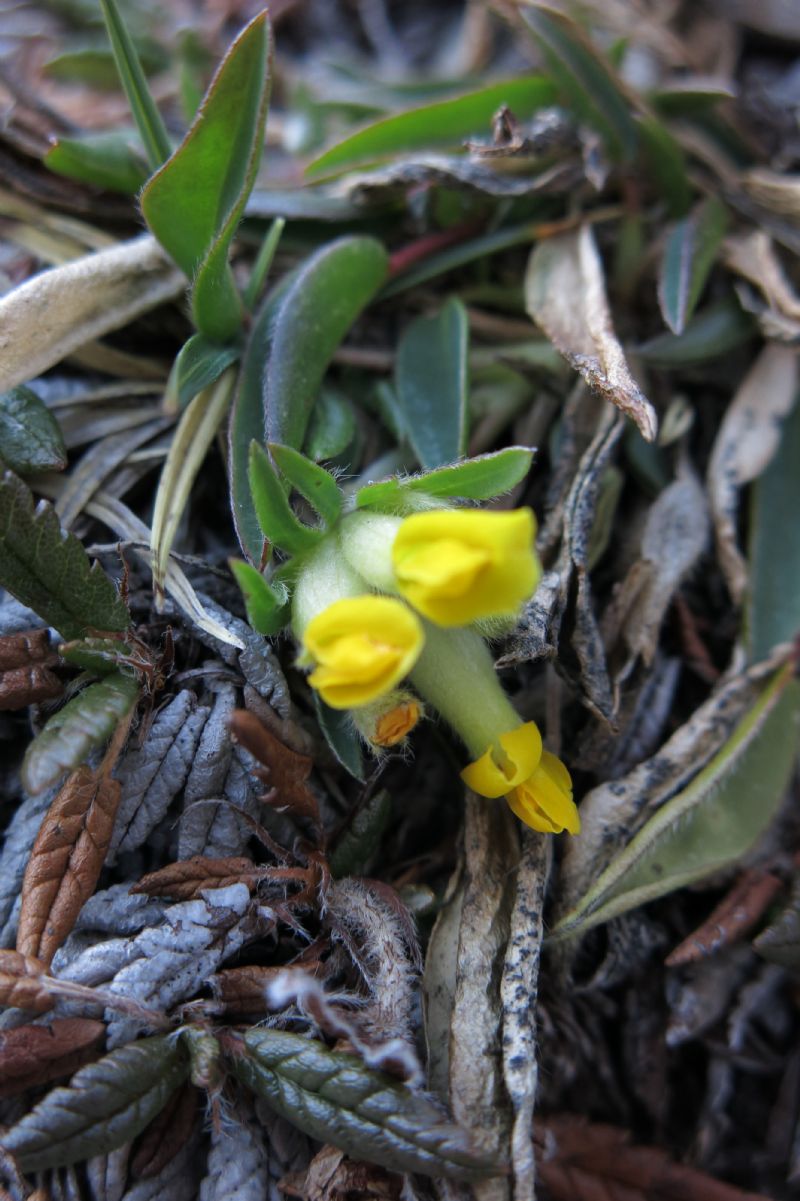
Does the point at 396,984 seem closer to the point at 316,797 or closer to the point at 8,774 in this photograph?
the point at 316,797

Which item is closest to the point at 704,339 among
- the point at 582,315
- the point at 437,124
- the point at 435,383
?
the point at 582,315

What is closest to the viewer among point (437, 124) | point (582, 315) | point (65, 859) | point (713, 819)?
point (65, 859)

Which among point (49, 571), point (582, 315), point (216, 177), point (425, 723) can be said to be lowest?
point (425, 723)

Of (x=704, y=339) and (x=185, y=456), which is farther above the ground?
(x=185, y=456)

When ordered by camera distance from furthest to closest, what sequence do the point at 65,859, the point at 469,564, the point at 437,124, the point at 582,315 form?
Result: the point at 437,124, the point at 582,315, the point at 65,859, the point at 469,564

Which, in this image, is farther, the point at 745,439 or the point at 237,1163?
the point at 745,439

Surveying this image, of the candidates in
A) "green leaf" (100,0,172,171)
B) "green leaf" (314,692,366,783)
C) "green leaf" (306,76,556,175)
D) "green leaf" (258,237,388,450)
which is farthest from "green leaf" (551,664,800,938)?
"green leaf" (100,0,172,171)

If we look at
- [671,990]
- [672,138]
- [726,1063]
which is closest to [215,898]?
[671,990]

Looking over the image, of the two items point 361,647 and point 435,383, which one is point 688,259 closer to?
point 435,383
